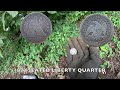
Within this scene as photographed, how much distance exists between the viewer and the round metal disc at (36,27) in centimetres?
252

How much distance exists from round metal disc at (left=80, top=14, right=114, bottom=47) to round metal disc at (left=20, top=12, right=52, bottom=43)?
0.29 metres

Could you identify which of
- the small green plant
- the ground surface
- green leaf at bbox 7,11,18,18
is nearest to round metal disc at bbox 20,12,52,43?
green leaf at bbox 7,11,18,18

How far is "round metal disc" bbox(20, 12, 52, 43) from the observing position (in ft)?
8.27

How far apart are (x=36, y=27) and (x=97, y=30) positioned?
18.7 inches

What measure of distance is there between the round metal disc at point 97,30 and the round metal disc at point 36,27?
291 mm

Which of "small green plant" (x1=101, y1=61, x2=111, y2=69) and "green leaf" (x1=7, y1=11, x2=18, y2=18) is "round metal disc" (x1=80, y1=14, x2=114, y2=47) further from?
"green leaf" (x1=7, y1=11, x2=18, y2=18)

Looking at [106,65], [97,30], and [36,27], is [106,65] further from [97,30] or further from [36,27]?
[36,27]

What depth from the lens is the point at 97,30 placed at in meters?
2.47

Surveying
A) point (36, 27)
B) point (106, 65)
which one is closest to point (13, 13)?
point (36, 27)

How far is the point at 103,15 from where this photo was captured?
2.52 m
